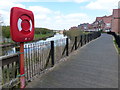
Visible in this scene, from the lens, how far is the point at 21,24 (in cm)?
283

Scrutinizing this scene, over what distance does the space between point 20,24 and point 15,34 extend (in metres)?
0.29

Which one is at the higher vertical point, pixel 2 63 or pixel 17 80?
pixel 2 63

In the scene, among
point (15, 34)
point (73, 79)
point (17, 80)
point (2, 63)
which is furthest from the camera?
point (73, 79)

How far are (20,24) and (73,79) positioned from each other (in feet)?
7.84

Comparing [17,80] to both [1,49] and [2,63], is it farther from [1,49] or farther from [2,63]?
[1,49]

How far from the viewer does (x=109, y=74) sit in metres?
4.38

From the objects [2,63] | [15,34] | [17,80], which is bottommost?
[17,80]

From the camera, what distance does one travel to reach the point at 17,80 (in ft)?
10.7

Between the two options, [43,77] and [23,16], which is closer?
[23,16]

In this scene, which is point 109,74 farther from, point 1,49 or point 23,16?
point 1,49

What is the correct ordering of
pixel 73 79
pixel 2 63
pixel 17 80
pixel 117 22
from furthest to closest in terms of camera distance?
pixel 117 22 < pixel 73 79 < pixel 17 80 < pixel 2 63

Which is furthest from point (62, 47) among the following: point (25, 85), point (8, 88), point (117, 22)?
point (117, 22)

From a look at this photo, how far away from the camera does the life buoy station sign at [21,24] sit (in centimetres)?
260

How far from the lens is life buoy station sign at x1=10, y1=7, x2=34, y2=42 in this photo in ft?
8.53
